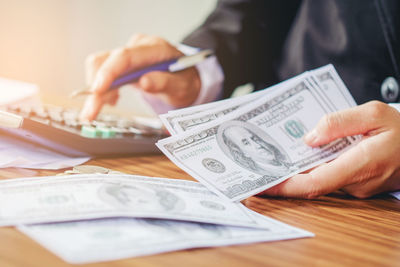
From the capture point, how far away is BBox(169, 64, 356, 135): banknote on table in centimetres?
59

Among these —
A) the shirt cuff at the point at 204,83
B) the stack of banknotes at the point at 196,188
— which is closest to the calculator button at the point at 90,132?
the stack of banknotes at the point at 196,188

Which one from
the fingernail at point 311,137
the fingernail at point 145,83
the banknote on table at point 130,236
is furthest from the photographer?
the fingernail at point 145,83

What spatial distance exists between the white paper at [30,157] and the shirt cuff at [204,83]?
681 mm

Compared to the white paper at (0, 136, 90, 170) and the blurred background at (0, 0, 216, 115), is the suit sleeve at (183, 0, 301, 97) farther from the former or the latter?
the blurred background at (0, 0, 216, 115)

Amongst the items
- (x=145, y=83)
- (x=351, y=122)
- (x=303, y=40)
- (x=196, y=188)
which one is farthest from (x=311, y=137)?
(x=303, y=40)

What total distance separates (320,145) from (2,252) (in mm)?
459

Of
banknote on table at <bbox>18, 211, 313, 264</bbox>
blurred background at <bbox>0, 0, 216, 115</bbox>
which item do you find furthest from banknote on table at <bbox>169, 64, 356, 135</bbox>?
blurred background at <bbox>0, 0, 216, 115</bbox>

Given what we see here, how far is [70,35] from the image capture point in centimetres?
287

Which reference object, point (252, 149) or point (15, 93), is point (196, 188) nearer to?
point (252, 149)

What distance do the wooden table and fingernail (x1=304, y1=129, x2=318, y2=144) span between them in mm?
83

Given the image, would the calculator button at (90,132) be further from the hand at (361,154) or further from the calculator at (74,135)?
the hand at (361,154)

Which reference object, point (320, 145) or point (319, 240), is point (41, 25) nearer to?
point (320, 145)

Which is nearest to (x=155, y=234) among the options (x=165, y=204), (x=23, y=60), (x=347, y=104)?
(x=165, y=204)

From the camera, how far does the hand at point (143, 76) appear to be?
3.04 feet
